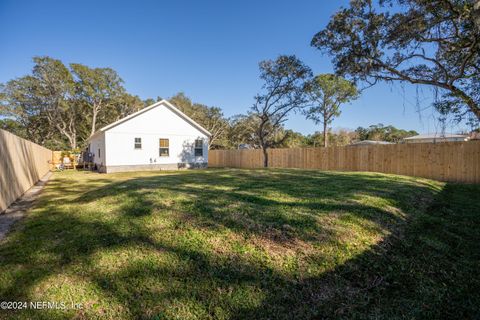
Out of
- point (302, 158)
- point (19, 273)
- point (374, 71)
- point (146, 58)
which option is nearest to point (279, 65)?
point (302, 158)

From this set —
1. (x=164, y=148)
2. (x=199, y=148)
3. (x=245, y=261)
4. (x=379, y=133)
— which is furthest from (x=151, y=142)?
(x=379, y=133)

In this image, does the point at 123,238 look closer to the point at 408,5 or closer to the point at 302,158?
the point at 408,5

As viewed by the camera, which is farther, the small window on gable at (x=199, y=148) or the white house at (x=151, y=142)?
the small window on gable at (x=199, y=148)

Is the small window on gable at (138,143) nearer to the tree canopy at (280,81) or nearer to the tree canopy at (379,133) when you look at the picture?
the tree canopy at (280,81)

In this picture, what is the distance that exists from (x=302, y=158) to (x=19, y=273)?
15037 millimetres

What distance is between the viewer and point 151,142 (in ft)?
50.8

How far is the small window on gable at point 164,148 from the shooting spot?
Answer: 15.9m

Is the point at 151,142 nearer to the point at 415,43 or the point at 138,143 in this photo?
the point at 138,143

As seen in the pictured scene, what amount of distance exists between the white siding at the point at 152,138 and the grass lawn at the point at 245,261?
1073 cm

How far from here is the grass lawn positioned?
1989 mm

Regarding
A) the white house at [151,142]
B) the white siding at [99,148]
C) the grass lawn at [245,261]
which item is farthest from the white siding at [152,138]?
the grass lawn at [245,261]

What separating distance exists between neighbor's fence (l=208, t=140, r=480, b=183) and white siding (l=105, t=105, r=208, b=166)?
729cm

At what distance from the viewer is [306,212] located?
3.83 m

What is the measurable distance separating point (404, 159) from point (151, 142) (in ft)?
48.9
